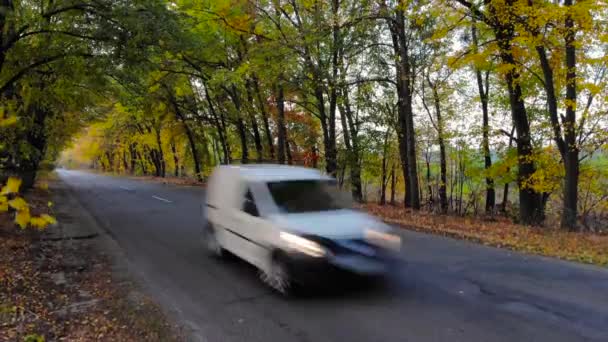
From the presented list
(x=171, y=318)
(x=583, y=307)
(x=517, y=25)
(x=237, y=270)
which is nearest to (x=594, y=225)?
(x=517, y=25)

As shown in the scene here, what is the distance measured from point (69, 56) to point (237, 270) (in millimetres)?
8631

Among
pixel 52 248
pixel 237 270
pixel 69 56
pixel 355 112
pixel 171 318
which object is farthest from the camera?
pixel 355 112

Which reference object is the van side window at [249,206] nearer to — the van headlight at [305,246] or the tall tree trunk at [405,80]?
the van headlight at [305,246]

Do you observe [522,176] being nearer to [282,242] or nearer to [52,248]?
[282,242]

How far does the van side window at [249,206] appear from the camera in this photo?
705 cm

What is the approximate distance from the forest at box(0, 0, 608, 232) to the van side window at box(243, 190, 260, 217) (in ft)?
12.5

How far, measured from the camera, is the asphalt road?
204 inches

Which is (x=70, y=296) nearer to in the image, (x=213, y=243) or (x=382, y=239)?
(x=213, y=243)

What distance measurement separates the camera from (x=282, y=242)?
248 inches

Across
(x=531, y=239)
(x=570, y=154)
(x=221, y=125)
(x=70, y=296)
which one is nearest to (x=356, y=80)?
(x=570, y=154)

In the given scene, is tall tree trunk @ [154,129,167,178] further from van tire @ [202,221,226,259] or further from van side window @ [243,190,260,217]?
van side window @ [243,190,260,217]

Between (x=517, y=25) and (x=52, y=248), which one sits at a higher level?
(x=517, y=25)

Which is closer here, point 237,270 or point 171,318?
point 171,318

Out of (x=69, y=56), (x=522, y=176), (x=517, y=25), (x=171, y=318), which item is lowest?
(x=171, y=318)
